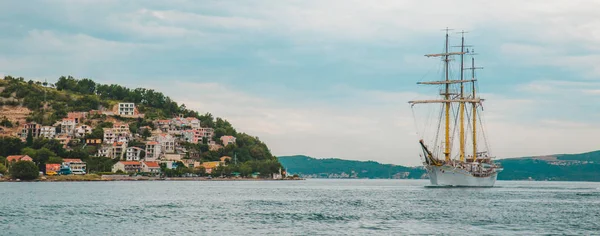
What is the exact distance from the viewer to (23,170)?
177m

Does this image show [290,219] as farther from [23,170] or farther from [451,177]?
[23,170]

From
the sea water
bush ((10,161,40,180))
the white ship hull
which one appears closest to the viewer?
the sea water

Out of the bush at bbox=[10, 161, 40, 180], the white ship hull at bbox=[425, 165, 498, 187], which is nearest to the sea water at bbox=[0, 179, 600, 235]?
the white ship hull at bbox=[425, 165, 498, 187]

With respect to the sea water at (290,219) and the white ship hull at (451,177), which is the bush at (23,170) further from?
the sea water at (290,219)

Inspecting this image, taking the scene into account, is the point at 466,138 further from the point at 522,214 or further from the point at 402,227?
the point at 402,227

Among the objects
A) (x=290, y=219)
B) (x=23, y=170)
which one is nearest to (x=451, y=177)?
(x=290, y=219)

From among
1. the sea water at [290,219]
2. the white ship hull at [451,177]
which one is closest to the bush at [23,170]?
the white ship hull at [451,177]

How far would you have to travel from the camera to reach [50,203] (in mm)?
83125

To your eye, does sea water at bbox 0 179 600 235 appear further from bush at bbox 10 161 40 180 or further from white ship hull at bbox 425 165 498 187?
bush at bbox 10 161 40 180

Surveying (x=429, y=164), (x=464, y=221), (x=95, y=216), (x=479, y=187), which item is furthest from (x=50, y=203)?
(x=479, y=187)

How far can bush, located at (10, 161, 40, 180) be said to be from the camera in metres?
177

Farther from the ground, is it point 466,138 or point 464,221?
point 466,138

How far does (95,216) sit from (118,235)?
1614cm

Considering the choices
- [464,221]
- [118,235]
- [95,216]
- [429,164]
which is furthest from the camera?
[429,164]
